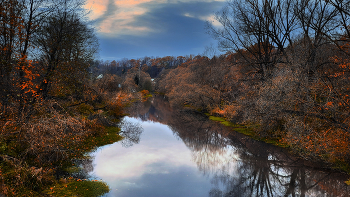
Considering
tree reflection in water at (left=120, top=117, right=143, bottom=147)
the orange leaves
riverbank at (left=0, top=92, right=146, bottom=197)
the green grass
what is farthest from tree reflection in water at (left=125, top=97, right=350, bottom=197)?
riverbank at (left=0, top=92, right=146, bottom=197)

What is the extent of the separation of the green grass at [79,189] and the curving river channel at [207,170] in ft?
1.50

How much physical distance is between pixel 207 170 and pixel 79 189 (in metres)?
5.81

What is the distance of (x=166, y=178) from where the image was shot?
9719 mm

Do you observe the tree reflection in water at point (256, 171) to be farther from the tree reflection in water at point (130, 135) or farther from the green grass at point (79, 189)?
the green grass at point (79, 189)

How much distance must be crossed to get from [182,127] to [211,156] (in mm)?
8430

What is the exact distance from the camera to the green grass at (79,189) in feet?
24.3

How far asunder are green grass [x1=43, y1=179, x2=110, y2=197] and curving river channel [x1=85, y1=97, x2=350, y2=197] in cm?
46

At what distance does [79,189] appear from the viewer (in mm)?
7918

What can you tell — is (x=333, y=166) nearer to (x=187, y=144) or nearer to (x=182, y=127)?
(x=187, y=144)

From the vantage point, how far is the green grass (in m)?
7.39

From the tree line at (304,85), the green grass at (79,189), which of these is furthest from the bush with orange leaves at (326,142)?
the green grass at (79,189)

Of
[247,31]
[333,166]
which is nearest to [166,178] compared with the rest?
[333,166]

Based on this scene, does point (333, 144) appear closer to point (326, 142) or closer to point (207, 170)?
point (326, 142)

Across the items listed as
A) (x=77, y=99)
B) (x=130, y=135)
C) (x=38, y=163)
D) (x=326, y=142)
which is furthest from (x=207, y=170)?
(x=77, y=99)
